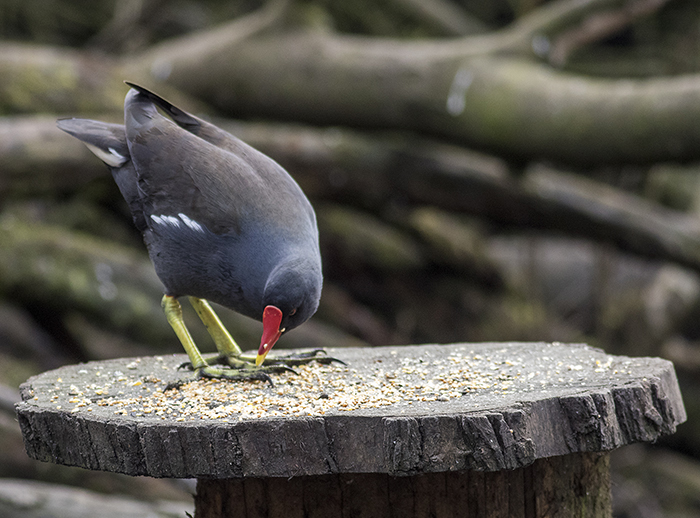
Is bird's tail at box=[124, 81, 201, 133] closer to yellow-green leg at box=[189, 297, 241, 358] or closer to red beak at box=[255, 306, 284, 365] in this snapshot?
yellow-green leg at box=[189, 297, 241, 358]

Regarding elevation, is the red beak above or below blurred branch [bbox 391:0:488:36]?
below

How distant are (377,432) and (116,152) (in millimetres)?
1892

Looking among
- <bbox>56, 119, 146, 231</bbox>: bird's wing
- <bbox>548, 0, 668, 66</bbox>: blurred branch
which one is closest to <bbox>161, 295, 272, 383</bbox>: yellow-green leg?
<bbox>56, 119, 146, 231</bbox>: bird's wing

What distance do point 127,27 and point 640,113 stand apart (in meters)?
5.26

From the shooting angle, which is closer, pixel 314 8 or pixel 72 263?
pixel 72 263

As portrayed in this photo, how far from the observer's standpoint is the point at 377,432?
2.23 meters

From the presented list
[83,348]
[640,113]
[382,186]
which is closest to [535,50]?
[640,113]

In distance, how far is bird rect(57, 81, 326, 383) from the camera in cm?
296

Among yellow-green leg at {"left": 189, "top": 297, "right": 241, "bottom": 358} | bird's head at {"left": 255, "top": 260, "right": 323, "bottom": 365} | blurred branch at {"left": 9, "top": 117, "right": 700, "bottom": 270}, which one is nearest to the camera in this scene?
bird's head at {"left": 255, "top": 260, "right": 323, "bottom": 365}

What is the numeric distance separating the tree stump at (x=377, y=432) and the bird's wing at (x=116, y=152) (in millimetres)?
736

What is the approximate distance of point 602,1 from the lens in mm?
6254

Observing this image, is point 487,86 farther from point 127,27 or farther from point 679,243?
point 127,27

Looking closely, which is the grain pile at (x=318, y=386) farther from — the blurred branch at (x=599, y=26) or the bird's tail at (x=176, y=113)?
the blurred branch at (x=599, y=26)

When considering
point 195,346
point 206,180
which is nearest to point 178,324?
point 195,346
